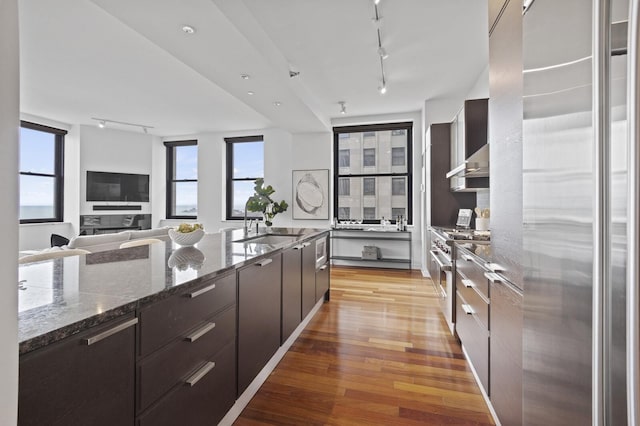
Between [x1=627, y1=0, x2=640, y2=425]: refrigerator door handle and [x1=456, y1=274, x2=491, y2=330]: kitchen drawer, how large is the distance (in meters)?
1.22

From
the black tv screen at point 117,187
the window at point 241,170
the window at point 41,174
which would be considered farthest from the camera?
the window at point 241,170

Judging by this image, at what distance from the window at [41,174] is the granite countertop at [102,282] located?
5658mm

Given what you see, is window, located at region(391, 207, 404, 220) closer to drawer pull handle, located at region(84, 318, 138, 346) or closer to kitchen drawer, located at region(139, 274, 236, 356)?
kitchen drawer, located at region(139, 274, 236, 356)

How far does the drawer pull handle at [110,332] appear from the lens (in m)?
0.80

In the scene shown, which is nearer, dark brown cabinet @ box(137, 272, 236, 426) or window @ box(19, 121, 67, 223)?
dark brown cabinet @ box(137, 272, 236, 426)

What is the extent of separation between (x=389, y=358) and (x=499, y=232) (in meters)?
1.40

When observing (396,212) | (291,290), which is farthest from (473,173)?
(396,212)

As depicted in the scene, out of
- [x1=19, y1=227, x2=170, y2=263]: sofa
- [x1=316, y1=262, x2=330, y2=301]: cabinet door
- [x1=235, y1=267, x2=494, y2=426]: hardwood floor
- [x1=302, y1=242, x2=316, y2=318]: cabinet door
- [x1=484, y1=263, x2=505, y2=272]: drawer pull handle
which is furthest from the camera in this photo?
[x1=316, y1=262, x2=330, y2=301]: cabinet door

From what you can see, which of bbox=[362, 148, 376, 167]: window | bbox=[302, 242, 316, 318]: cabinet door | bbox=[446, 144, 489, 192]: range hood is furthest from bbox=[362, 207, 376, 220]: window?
bbox=[302, 242, 316, 318]: cabinet door

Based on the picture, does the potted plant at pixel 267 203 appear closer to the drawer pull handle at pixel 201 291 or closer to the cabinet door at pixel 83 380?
the drawer pull handle at pixel 201 291

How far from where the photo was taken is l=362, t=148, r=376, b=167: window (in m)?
6.01

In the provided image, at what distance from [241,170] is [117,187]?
8.86ft

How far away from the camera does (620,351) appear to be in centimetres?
56

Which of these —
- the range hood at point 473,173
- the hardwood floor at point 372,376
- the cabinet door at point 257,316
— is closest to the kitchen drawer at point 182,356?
the cabinet door at point 257,316
